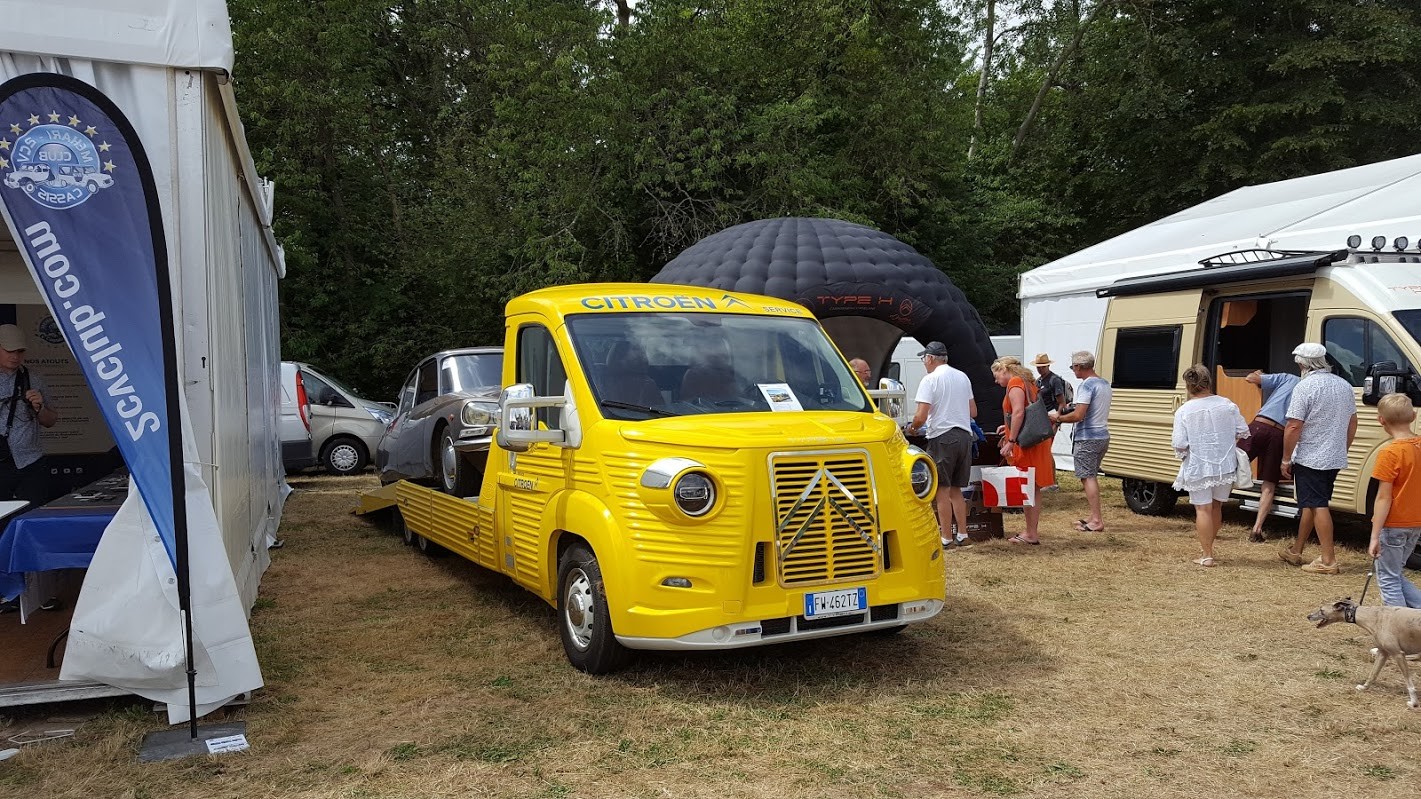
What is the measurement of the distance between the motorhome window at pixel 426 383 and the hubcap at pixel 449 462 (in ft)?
5.54

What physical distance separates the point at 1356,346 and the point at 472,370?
8068mm

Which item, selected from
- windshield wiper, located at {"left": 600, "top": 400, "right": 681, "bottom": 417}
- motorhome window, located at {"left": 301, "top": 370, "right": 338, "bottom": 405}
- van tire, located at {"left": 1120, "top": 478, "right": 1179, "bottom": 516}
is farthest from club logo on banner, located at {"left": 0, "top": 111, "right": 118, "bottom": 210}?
motorhome window, located at {"left": 301, "top": 370, "right": 338, "bottom": 405}

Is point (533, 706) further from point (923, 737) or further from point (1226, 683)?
point (1226, 683)

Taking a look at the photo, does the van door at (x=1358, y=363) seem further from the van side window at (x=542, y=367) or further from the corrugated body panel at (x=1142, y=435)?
the van side window at (x=542, y=367)

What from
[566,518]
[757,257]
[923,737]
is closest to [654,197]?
[757,257]

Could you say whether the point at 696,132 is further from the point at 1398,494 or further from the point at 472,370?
the point at 1398,494

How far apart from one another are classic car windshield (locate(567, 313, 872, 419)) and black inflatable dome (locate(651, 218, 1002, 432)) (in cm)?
446

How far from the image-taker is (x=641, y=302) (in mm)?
6531

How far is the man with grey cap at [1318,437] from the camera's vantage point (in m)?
8.10

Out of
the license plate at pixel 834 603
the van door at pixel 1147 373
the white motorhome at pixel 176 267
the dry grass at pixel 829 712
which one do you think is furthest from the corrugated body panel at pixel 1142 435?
the white motorhome at pixel 176 267

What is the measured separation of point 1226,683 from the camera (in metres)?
5.61

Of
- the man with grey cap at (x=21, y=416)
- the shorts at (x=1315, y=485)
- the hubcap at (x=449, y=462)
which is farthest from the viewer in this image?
the hubcap at (x=449, y=462)

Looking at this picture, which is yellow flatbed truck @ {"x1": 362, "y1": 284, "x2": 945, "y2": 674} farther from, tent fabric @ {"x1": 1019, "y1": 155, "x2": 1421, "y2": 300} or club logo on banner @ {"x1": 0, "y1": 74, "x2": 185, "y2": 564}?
tent fabric @ {"x1": 1019, "y1": 155, "x2": 1421, "y2": 300}

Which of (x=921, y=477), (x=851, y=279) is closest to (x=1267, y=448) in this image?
(x=851, y=279)
